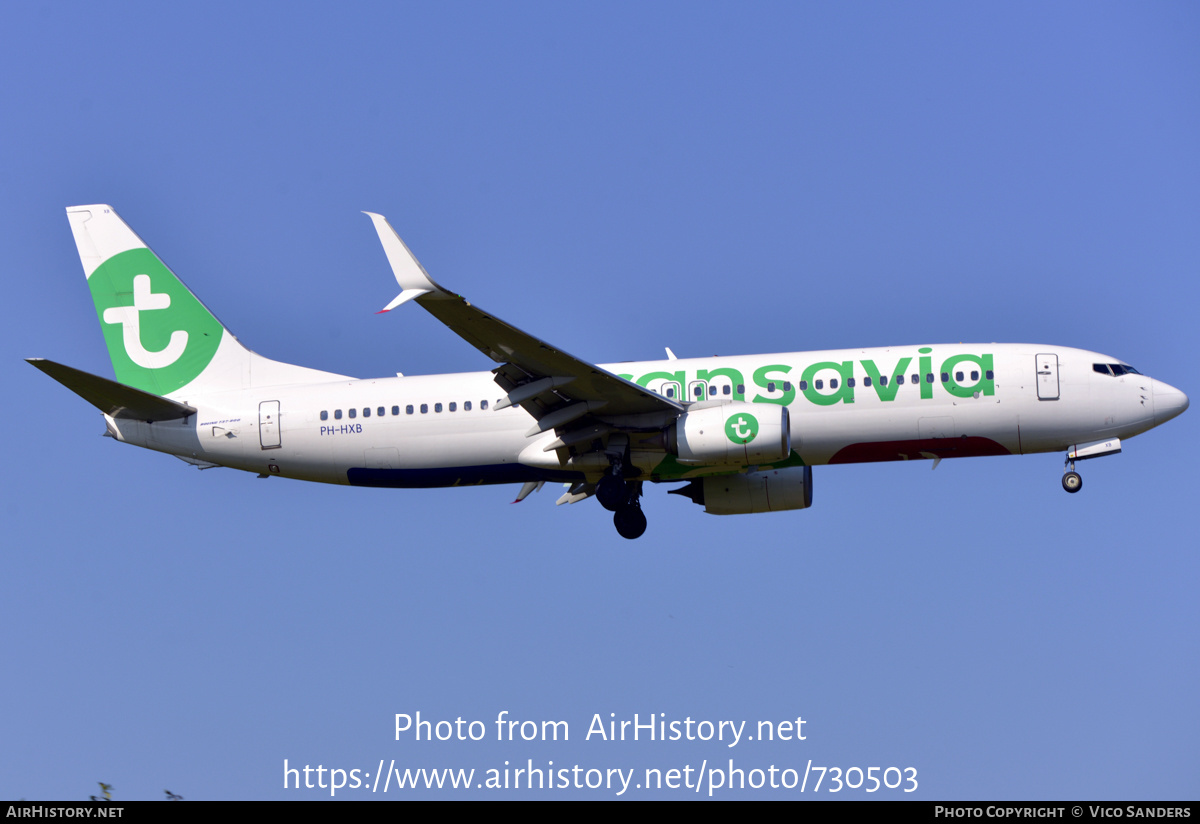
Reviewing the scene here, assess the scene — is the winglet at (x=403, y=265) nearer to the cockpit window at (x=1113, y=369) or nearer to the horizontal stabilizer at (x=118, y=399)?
the horizontal stabilizer at (x=118, y=399)

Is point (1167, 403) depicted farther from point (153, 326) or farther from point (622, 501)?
point (153, 326)

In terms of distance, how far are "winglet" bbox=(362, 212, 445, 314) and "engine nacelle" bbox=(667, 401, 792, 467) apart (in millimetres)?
7511

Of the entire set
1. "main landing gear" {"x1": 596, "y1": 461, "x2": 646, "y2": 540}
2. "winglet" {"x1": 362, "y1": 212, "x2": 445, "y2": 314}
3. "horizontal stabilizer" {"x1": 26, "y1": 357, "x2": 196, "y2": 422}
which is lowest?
"main landing gear" {"x1": 596, "y1": 461, "x2": 646, "y2": 540}

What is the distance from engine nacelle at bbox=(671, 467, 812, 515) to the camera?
34.5 meters

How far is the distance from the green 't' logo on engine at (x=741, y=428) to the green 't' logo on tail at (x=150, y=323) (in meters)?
14.5

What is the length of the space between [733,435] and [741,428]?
256 millimetres

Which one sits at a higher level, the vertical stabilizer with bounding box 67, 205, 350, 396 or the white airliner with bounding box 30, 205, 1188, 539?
the vertical stabilizer with bounding box 67, 205, 350, 396

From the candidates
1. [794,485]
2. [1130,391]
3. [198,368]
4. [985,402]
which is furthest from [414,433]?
[1130,391]

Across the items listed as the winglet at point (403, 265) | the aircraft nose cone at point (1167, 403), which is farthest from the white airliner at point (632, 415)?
the winglet at point (403, 265)

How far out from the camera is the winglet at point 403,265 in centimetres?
2622

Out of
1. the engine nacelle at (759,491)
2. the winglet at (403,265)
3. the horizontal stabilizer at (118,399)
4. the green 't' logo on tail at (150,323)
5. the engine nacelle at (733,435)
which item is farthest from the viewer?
the green 't' logo on tail at (150,323)

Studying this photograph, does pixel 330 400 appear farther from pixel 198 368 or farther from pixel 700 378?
pixel 700 378

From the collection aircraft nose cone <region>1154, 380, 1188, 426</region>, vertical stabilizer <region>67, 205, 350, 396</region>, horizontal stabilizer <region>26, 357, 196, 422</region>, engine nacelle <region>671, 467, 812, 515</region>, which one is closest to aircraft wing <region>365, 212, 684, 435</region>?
engine nacelle <region>671, 467, 812, 515</region>

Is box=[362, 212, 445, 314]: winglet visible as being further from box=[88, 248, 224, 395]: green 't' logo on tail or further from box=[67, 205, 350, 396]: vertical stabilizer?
box=[88, 248, 224, 395]: green 't' logo on tail
